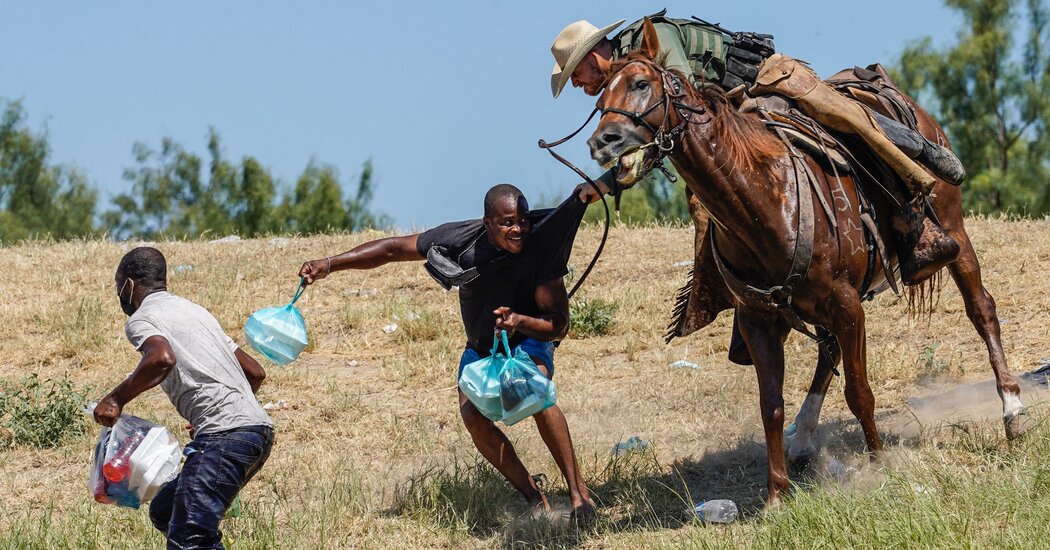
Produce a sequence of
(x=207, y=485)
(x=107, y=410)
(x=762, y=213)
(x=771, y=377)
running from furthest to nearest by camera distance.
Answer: (x=771, y=377)
(x=762, y=213)
(x=207, y=485)
(x=107, y=410)

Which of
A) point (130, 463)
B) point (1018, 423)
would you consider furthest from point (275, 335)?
point (1018, 423)

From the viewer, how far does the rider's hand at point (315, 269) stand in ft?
22.2

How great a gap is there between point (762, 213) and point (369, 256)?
212 centimetres

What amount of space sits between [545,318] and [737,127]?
1.39 meters

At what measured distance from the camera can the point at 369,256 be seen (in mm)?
7000

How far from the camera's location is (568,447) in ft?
22.5

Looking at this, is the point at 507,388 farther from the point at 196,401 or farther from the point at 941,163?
the point at 941,163

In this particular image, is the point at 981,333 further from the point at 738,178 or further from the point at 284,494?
the point at 284,494

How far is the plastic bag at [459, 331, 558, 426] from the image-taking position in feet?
20.7

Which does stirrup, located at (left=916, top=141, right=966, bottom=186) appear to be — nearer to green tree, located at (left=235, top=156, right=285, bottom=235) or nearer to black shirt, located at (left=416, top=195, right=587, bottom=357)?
black shirt, located at (left=416, top=195, right=587, bottom=357)

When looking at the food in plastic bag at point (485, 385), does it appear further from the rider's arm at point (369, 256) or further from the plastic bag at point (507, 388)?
the rider's arm at point (369, 256)

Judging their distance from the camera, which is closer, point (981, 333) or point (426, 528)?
point (426, 528)

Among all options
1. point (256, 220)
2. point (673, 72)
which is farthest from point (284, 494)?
point (256, 220)

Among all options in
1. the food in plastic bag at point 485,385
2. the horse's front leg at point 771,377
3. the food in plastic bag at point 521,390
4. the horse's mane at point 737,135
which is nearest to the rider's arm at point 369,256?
the food in plastic bag at point 485,385
